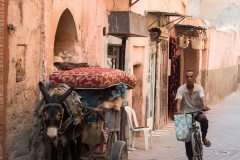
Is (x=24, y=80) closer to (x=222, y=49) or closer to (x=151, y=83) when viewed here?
(x=151, y=83)

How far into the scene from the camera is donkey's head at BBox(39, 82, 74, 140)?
8070 mm

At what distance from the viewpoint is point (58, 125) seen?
8211mm

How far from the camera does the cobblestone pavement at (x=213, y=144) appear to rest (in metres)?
13.0

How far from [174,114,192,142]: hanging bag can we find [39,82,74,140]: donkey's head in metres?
2.83

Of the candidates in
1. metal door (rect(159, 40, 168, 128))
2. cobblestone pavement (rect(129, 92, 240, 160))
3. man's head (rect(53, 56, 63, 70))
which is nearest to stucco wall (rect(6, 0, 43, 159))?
man's head (rect(53, 56, 63, 70))

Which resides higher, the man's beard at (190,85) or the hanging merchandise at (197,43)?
the hanging merchandise at (197,43)

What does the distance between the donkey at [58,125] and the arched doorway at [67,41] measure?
3.13 m


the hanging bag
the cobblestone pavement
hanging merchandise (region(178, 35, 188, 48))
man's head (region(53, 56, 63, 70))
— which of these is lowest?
the cobblestone pavement

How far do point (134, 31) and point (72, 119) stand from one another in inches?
209

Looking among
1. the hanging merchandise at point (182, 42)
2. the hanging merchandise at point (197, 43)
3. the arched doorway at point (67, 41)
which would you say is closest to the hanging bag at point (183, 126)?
the arched doorway at point (67, 41)

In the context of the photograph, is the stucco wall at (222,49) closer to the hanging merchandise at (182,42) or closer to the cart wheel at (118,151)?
the hanging merchandise at (182,42)

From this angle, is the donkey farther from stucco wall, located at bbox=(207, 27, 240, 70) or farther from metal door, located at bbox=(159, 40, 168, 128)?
stucco wall, located at bbox=(207, 27, 240, 70)

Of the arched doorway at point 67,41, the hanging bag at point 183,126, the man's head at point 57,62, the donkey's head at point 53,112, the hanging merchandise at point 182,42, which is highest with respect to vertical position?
the hanging merchandise at point 182,42

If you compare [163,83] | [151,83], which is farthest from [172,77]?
[151,83]
